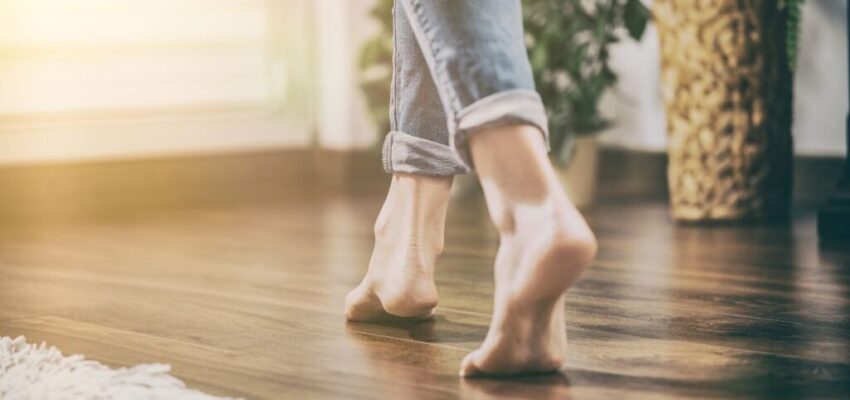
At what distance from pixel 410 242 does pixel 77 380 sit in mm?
354

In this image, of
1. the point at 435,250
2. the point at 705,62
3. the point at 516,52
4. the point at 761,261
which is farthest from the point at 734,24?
the point at 516,52

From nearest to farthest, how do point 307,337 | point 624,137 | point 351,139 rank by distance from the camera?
point 307,337, point 624,137, point 351,139

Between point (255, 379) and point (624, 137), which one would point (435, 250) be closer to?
point (255, 379)

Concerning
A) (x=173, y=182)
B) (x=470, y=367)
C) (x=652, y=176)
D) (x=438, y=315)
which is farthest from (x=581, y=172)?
(x=470, y=367)

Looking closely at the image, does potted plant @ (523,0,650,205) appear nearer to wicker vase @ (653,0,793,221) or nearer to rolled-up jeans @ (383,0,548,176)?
wicker vase @ (653,0,793,221)

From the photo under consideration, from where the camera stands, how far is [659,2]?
215 cm

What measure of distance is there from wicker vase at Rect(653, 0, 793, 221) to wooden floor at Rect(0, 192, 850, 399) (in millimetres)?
83

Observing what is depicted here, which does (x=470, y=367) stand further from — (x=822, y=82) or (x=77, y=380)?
(x=822, y=82)

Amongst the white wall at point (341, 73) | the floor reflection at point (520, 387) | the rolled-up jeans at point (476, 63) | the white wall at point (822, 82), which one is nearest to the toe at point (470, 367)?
the floor reflection at point (520, 387)

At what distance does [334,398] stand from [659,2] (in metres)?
1.40

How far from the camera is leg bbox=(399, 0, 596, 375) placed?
901 millimetres

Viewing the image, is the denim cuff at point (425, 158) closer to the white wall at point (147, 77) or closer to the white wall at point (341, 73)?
the white wall at point (147, 77)

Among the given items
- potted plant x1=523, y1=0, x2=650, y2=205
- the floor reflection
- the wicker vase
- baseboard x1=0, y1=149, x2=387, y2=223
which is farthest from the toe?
baseboard x1=0, y1=149, x2=387, y2=223

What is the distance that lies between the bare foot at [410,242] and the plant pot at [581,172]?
4.24ft
